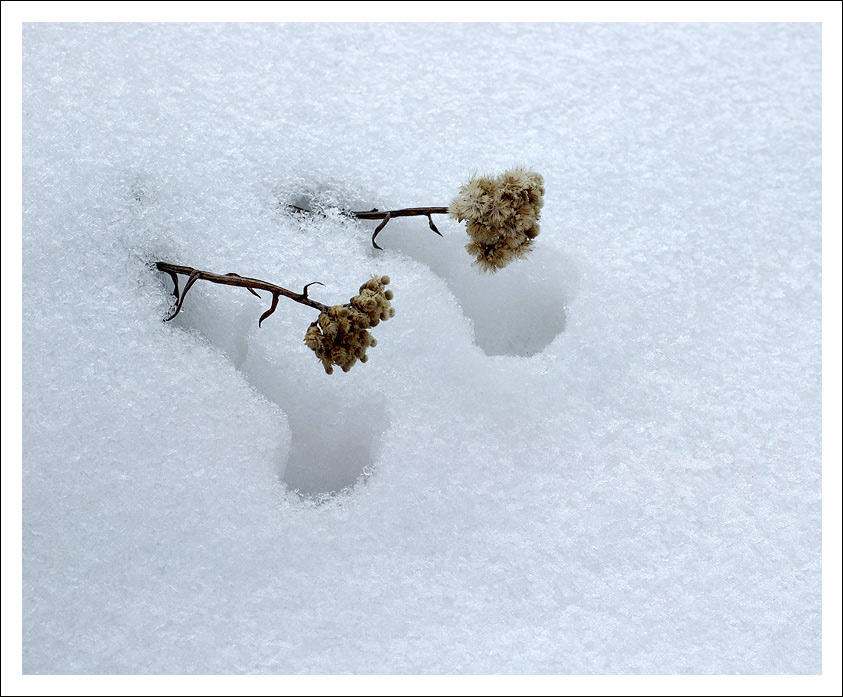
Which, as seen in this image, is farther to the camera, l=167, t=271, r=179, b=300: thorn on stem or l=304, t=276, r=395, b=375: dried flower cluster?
l=167, t=271, r=179, b=300: thorn on stem

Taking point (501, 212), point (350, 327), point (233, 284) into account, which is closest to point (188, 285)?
point (233, 284)

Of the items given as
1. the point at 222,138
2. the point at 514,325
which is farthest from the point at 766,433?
the point at 222,138

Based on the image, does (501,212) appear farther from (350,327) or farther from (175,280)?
(175,280)

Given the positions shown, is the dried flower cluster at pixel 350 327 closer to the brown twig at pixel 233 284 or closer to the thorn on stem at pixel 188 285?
the brown twig at pixel 233 284

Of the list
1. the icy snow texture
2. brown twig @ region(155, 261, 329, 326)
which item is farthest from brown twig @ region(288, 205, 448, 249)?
brown twig @ region(155, 261, 329, 326)

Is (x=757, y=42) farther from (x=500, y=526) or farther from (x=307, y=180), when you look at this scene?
(x=500, y=526)

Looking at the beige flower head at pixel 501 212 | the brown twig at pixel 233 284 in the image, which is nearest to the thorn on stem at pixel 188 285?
the brown twig at pixel 233 284

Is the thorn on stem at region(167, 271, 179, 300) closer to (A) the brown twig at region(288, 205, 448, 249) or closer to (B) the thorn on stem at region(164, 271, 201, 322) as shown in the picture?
(B) the thorn on stem at region(164, 271, 201, 322)
